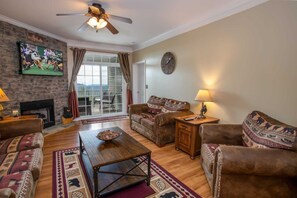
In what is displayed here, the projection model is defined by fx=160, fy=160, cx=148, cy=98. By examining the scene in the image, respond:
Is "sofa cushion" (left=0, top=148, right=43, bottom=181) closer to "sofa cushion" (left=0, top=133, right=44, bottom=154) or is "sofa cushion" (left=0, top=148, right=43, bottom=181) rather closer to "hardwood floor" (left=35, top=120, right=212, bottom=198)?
"sofa cushion" (left=0, top=133, right=44, bottom=154)

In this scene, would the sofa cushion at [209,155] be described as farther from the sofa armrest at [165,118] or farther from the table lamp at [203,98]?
the sofa armrest at [165,118]

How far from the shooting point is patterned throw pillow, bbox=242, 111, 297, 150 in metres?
1.66

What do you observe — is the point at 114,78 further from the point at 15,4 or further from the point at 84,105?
the point at 15,4

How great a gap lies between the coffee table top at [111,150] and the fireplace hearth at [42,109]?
2474mm

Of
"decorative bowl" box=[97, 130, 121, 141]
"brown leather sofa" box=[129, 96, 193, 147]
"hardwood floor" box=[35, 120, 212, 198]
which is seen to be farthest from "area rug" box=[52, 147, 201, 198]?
"brown leather sofa" box=[129, 96, 193, 147]

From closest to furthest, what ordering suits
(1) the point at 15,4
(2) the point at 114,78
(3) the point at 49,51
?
(1) the point at 15,4 < (3) the point at 49,51 < (2) the point at 114,78

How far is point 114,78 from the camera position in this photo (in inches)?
245

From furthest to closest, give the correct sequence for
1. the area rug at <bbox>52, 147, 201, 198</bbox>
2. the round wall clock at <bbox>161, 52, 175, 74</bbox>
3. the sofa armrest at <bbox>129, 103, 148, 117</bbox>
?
the sofa armrest at <bbox>129, 103, 148, 117</bbox>
the round wall clock at <bbox>161, 52, 175, 74</bbox>
the area rug at <bbox>52, 147, 201, 198</bbox>

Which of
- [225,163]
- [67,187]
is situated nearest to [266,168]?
[225,163]

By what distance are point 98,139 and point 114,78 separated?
411 centimetres

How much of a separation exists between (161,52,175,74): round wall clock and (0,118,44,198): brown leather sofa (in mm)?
3114

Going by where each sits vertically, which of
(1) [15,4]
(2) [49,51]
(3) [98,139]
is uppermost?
(1) [15,4]

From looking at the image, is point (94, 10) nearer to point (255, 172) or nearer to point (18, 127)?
point (18, 127)

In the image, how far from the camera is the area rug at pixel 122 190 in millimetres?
1966
